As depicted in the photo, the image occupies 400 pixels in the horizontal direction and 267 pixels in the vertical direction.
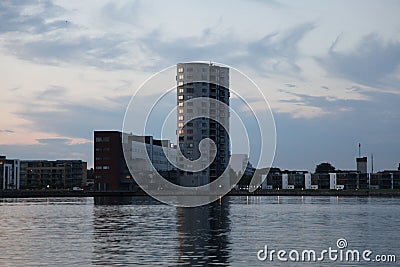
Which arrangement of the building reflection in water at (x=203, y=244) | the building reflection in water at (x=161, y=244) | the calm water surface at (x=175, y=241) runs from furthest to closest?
the calm water surface at (x=175, y=241) < the building reflection in water at (x=161, y=244) < the building reflection in water at (x=203, y=244)

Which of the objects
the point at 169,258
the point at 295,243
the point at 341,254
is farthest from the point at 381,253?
the point at 169,258

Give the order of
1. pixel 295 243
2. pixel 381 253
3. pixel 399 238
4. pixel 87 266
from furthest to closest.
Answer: pixel 399 238 → pixel 295 243 → pixel 381 253 → pixel 87 266

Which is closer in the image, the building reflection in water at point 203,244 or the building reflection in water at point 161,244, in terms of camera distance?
the building reflection in water at point 203,244

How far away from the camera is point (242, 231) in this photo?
224 ft

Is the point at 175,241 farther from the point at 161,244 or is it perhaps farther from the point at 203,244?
the point at 203,244

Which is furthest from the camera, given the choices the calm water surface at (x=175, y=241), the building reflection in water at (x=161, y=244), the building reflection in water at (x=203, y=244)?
the calm water surface at (x=175, y=241)

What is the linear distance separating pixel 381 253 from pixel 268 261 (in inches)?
380

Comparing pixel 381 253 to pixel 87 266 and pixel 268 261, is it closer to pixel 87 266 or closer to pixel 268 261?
pixel 268 261

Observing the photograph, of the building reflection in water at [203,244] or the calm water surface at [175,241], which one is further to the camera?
the calm water surface at [175,241]

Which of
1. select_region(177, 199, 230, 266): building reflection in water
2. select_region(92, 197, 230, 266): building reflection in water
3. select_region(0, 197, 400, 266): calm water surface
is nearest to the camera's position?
select_region(177, 199, 230, 266): building reflection in water

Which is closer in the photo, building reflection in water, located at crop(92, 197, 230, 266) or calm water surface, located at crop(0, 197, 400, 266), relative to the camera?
building reflection in water, located at crop(92, 197, 230, 266)

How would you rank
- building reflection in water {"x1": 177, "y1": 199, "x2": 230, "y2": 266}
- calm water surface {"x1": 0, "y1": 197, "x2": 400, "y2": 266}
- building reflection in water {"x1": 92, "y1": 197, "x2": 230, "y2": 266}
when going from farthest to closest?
calm water surface {"x1": 0, "y1": 197, "x2": 400, "y2": 266} → building reflection in water {"x1": 92, "y1": 197, "x2": 230, "y2": 266} → building reflection in water {"x1": 177, "y1": 199, "x2": 230, "y2": 266}

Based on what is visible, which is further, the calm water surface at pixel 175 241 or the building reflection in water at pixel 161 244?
the calm water surface at pixel 175 241

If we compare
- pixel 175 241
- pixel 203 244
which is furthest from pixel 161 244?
pixel 203 244
